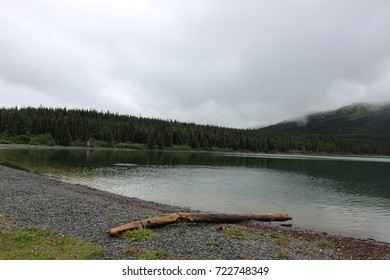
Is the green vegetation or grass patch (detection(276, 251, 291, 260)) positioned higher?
the green vegetation

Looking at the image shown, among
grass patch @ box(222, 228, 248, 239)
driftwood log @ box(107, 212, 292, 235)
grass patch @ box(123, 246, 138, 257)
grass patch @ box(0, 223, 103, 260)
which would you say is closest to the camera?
grass patch @ box(0, 223, 103, 260)

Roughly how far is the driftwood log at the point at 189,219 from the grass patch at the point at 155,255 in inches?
132

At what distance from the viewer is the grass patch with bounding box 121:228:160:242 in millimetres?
Result: 15881

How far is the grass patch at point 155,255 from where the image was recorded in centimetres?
1327

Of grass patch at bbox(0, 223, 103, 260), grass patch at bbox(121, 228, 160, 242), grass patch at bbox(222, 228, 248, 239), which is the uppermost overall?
grass patch at bbox(121, 228, 160, 242)

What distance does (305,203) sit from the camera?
3938 cm

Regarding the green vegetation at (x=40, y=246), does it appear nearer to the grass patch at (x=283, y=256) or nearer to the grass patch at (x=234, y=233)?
the grass patch at (x=234, y=233)

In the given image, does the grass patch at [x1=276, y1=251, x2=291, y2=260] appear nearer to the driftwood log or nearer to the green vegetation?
the driftwood log

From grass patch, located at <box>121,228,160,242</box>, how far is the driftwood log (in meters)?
0.50

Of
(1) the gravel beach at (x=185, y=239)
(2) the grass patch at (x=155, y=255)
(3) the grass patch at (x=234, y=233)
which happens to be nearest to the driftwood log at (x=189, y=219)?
(1) the gravel beach at (x=185, y=239)

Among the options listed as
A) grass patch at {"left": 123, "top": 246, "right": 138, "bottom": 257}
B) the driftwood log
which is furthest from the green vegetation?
the driftwood log

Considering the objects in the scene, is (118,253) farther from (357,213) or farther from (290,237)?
(357,213)
